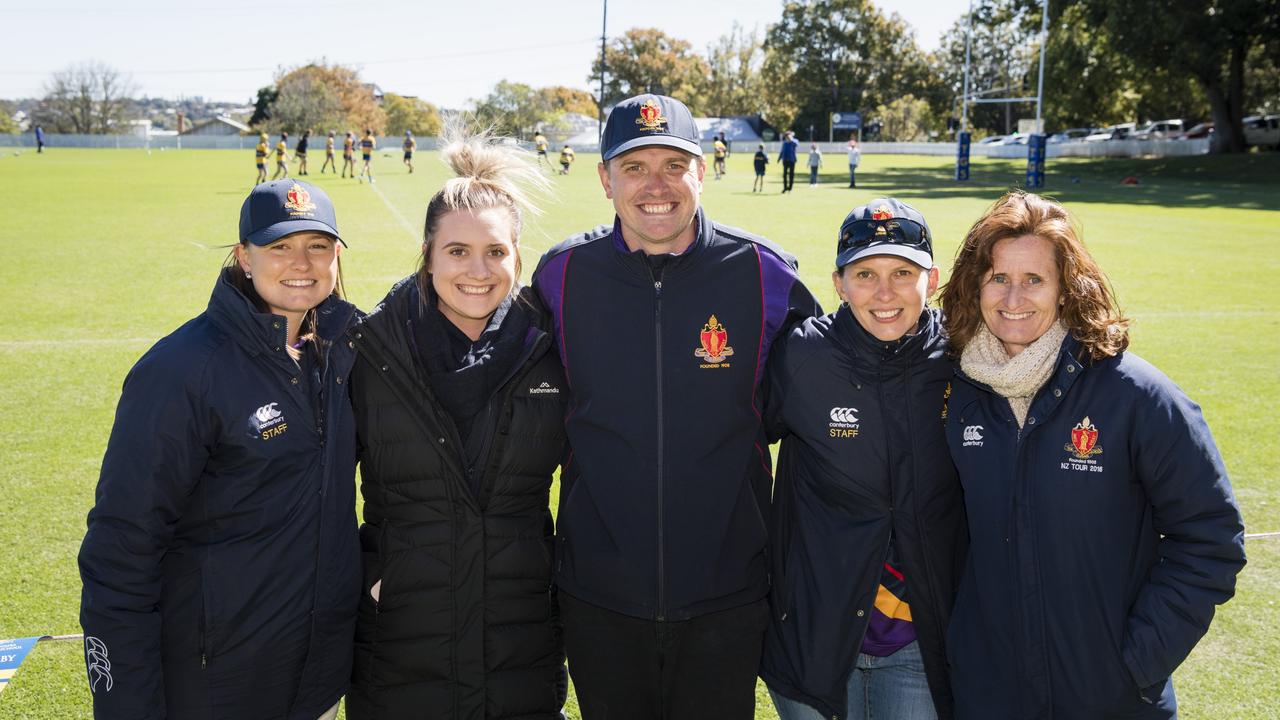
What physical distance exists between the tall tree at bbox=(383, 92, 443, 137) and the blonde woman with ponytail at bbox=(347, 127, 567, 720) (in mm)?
101440

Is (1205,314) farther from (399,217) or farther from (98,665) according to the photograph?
(399,217)

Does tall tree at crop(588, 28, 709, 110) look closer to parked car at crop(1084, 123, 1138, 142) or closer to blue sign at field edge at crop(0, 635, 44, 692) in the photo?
parked car at crop(1084, 123, 1138, 142)

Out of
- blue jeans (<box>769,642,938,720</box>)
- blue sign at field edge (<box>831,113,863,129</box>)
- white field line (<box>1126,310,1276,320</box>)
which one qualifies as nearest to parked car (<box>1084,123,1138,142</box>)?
blue sign at field edge (<box>831,113,863,129</box>)

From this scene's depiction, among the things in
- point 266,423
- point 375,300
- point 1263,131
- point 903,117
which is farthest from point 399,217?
point 903,117

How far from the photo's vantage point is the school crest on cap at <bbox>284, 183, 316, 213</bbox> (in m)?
2.96

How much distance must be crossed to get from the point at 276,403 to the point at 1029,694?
230 centimetres

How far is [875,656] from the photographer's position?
2.92 metres

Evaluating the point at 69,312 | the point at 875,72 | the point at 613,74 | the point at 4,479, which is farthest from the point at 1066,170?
the point at 613,74

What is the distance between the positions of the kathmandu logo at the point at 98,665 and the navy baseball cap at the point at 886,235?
7.77 feet

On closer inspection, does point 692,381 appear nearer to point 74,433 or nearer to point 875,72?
point 74,433

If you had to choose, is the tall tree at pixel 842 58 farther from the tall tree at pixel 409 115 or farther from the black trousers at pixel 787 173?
the black trousers at pixel 787 173

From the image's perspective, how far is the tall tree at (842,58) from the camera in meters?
91.6

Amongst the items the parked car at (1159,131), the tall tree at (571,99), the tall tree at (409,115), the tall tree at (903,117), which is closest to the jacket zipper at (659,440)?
the parked car at (1159,131)

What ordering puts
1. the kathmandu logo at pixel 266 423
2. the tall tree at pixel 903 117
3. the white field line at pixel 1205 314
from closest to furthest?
the kathmandu logo at pixel 266 423 < the white field line at pixel 1205 314 < the tall tree at pixel 903 117
